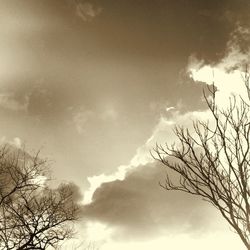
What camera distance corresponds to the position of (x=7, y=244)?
15.1m

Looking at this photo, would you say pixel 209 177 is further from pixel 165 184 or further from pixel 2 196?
pixel 2 196

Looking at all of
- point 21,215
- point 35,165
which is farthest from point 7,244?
point 35,165

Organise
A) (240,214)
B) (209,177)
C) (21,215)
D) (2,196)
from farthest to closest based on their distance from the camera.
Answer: (21,215) < (2,196) < (209,177) < (240,214)

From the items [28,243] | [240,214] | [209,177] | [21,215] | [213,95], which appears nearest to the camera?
[240,214]

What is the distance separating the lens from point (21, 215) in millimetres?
15781

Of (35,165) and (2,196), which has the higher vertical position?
(35,165)

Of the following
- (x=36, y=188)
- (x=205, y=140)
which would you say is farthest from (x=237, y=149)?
(x=36, y=188)

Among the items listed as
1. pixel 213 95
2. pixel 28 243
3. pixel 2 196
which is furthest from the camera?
pixel 2 196

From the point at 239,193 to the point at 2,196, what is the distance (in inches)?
454

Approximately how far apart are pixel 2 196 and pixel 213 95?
11242 millimetres

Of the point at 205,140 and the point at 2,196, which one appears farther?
the point at 2,196

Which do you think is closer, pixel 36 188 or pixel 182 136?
pixel 182 136

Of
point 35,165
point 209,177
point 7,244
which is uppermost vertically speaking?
point 35,165

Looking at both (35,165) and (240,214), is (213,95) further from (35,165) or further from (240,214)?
(35,165)
